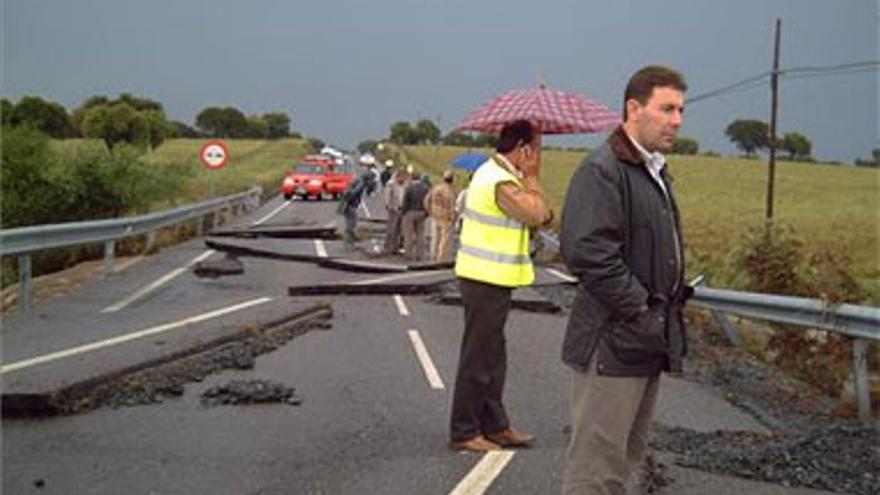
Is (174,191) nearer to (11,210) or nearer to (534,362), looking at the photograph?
(11,210)

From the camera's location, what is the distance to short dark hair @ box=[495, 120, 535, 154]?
650cm

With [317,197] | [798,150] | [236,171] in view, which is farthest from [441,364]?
[798,150]

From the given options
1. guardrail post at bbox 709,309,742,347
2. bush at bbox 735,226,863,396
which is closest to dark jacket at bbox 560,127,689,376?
bush at bbox 735,226,863,396

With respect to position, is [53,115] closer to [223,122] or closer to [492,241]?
[223,122]

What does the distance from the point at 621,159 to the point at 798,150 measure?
517ft

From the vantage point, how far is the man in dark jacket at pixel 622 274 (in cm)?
405

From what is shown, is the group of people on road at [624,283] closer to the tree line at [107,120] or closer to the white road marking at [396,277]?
the white road marking at [396,277]

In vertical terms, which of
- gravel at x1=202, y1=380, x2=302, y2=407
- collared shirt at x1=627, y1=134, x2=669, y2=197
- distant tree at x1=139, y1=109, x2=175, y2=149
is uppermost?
distant tree at x1=139, y1=109, x2=175, y2=149

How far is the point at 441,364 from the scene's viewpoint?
949cm

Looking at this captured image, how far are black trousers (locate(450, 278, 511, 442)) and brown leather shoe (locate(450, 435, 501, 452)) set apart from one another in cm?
3

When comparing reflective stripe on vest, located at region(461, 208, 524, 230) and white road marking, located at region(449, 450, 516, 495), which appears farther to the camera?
reflective stripe on vest, located at region(461, 208, 524, 230)

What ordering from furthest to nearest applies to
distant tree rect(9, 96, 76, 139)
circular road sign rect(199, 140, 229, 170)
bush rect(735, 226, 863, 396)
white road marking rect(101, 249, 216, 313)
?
distant tree rect(9, 96, 76, 139) → circular road sign rect(199, 140, 229, 170) → white road marking rect(101, 249, 216, 313) → bush rect(735, 226, 863, 396)

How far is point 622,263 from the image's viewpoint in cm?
403

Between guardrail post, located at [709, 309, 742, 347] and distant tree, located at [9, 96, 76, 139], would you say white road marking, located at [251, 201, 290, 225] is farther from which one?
distant tree, located at [9, 96, 76, 139]
